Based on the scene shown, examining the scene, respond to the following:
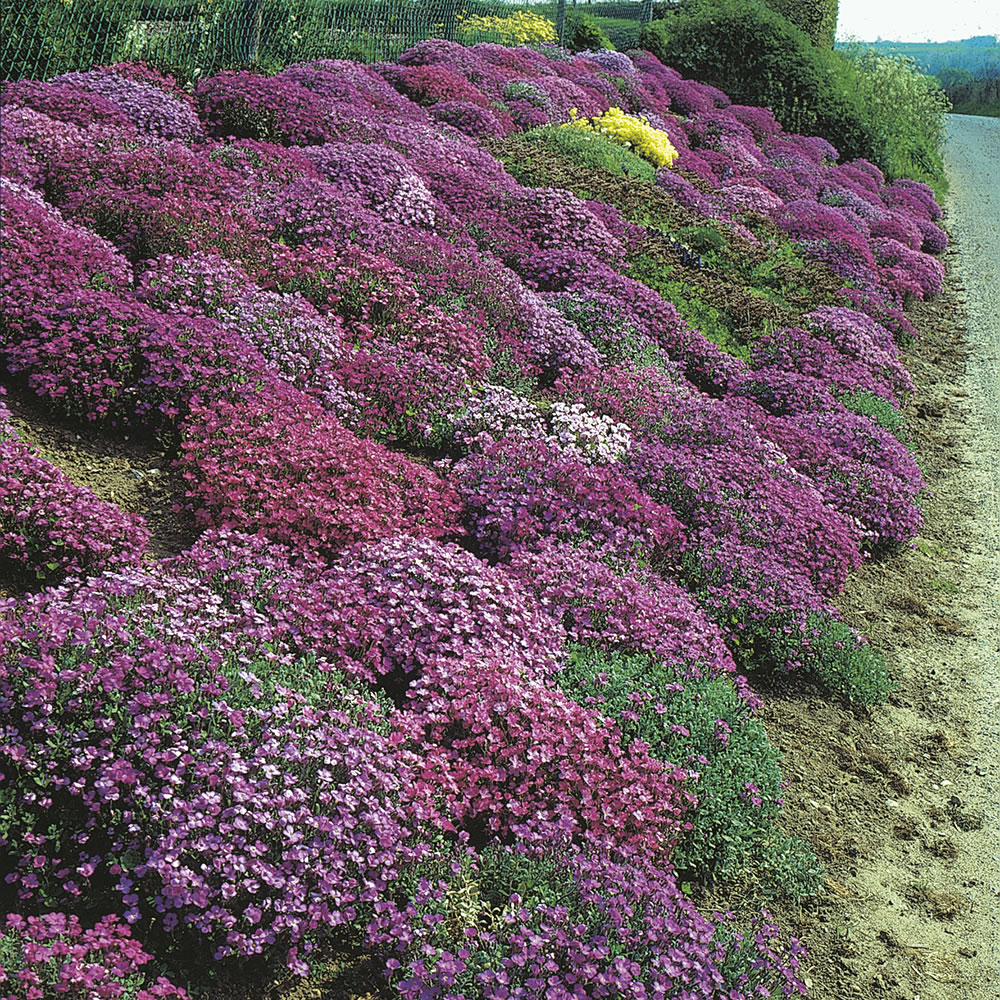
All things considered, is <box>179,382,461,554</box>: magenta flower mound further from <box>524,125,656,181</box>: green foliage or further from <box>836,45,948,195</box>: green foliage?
<box>836,45,948,195</box>: green foliage

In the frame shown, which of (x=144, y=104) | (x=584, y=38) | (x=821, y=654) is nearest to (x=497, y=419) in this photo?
(x=821, y=654)

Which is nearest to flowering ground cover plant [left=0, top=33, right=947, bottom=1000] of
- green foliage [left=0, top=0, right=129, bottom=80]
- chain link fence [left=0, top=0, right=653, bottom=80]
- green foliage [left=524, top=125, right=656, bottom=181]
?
green foliage [left=0, top=0, right=129, bottom=80]

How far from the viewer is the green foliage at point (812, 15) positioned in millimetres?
37125

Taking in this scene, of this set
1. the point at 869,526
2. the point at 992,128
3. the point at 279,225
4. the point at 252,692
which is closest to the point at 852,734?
the point at 869,526

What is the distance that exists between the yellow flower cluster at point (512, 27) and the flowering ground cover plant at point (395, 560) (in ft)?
33.5

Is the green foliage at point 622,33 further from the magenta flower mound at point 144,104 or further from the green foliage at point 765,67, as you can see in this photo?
the magenta flower mound at point 144,104

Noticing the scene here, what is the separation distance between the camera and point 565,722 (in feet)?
15.7

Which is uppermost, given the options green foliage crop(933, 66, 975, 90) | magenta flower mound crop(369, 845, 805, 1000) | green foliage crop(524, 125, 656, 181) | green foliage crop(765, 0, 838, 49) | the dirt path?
green foliage crop(933, 66, 975, 90)

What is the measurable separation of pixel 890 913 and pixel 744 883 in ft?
2.76

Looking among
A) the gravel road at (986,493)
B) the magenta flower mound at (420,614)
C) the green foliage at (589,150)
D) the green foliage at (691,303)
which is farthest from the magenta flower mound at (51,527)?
the green foliage at (589,150)

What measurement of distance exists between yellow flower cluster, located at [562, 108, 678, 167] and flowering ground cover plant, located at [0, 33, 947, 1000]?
614 centimetres

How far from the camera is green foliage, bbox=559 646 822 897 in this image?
497cm

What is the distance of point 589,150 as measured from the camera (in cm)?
1567

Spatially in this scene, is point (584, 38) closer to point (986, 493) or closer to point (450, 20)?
point (450, 20)
